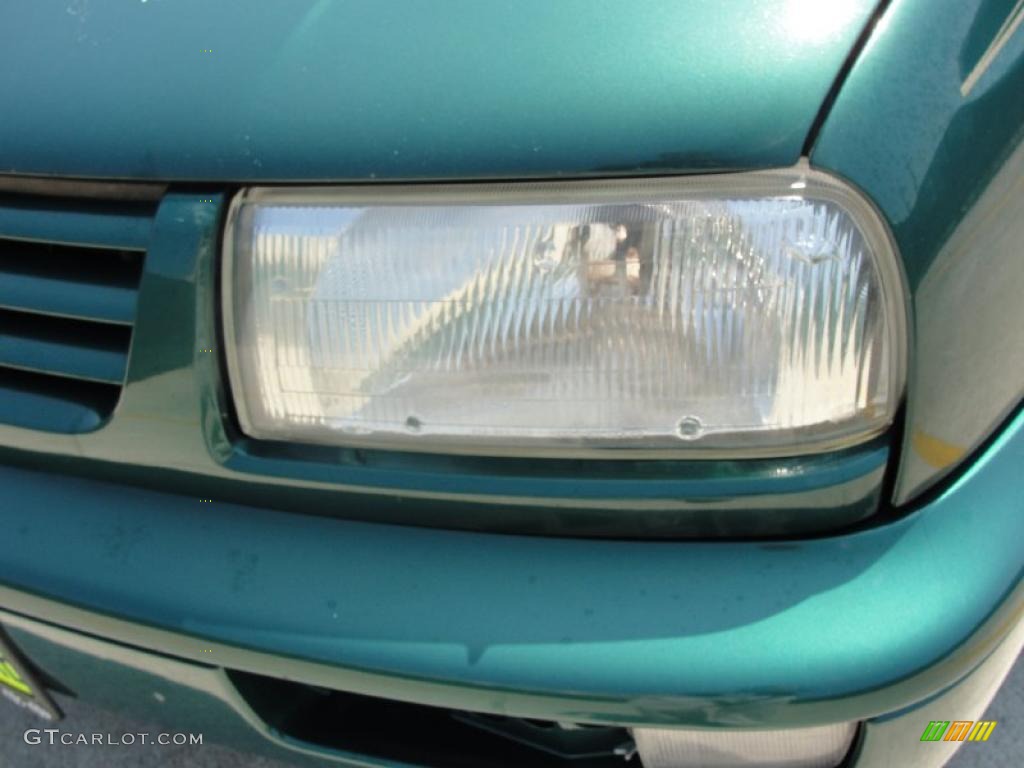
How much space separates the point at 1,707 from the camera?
203 cm

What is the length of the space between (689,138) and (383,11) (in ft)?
1.25

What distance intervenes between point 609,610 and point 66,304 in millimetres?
773

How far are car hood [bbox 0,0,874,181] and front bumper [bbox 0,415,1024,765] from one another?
41 cm

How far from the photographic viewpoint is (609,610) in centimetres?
99

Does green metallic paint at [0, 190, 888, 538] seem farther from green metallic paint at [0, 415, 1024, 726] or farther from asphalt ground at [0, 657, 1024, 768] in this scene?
asphalt ground at [0, 657, 1024, 768]

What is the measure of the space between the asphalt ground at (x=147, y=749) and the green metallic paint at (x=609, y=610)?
2.65ft

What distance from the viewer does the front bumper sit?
0.95 meters

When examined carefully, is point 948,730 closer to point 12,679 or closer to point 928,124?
point 928,124

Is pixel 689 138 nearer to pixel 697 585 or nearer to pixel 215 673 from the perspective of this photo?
pixel 697 585

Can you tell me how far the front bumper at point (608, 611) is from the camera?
955mm

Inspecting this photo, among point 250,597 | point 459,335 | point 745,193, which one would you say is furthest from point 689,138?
point 250,597

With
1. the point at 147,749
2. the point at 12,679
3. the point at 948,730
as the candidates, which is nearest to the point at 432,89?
the point at 948,730

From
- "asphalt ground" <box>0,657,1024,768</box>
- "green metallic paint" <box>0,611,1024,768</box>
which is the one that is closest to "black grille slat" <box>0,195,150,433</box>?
"green metallic paint" <box>0,611,1024,768</box>

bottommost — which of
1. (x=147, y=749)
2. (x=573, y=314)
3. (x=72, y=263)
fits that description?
(x=147, y=749)
